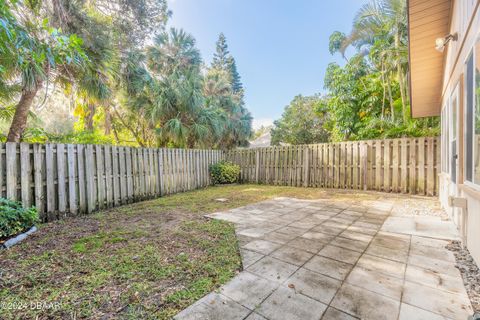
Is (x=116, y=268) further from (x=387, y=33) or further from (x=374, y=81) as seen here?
(x=374, y=81)

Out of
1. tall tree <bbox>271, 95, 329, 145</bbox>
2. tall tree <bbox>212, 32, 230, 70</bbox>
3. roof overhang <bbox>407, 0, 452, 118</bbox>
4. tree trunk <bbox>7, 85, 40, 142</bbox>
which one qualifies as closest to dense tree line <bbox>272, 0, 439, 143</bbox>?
tall tree <bbox>271, 95, 329, 145</bbox>

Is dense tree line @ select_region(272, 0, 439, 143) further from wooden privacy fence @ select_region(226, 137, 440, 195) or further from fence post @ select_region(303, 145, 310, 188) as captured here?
fence post @ select_region(303, 145, 310, 188)

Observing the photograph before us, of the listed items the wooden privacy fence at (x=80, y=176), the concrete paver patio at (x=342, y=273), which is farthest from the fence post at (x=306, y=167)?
the wooden privacy fence at (x=80, y=176)

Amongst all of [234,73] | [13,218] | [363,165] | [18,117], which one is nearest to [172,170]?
[18,117]

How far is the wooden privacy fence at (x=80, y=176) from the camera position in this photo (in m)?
3.36

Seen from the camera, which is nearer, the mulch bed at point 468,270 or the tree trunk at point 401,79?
the mulch bed at point 468,270

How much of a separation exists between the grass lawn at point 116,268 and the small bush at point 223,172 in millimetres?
4578

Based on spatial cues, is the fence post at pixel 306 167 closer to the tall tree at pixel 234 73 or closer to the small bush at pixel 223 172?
the small bush at pixel 223 172

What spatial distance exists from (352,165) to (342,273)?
5.34 meters

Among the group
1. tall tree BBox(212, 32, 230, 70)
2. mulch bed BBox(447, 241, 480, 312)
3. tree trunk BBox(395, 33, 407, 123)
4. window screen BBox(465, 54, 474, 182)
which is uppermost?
tall tree BBox(212, 32, 230, 70)

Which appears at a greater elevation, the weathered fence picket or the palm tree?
the palm tree

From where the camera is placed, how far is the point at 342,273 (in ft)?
6.06

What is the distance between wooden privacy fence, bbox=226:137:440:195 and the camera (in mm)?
5332

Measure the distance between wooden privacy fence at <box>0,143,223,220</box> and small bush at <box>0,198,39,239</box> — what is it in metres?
0.41
